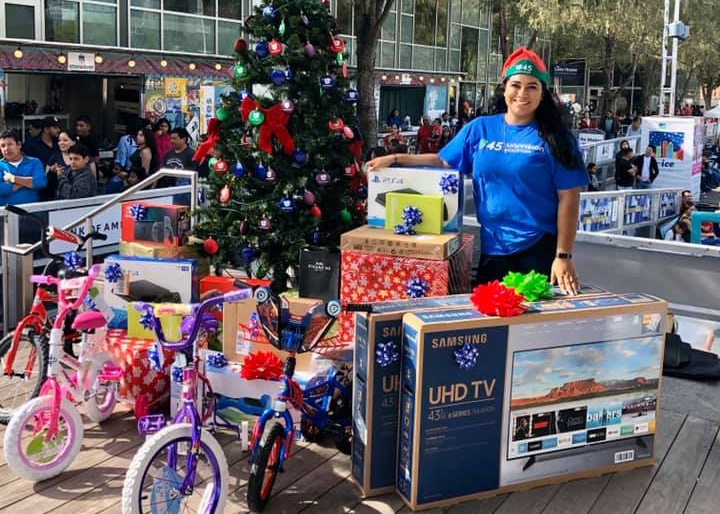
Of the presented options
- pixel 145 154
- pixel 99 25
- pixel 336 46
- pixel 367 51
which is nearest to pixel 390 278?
pixel 336 46

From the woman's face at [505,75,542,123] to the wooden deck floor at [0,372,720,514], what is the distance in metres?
1.63

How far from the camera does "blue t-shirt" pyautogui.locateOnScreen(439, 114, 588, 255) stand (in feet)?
11.8

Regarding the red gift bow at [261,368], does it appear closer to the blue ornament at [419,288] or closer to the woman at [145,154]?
the blue ornament at [419,288]

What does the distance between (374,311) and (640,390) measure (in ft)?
4.06

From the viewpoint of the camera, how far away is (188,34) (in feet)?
60.2

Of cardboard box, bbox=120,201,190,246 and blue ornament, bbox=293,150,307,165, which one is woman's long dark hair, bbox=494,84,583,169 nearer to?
blue ornament, bbox=293,150,307,165

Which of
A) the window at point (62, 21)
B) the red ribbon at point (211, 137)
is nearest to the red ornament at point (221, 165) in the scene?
the red ribbon at point (211, 137)

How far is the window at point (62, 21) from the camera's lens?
15.3 meters

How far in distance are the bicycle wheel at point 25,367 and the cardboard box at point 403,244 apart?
1.51 metres

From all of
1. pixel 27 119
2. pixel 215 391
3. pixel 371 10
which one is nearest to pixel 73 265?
pixel 215 391

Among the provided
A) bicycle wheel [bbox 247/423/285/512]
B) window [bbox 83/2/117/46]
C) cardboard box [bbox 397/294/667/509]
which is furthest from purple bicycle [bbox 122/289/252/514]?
window [bbox 83/2/117/46]

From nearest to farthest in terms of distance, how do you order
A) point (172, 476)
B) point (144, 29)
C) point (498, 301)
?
point (172, 476), point (498, 301), point (144, 29)

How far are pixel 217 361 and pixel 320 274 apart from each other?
74 centimetres

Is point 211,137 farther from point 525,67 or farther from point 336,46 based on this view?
point 525,67
